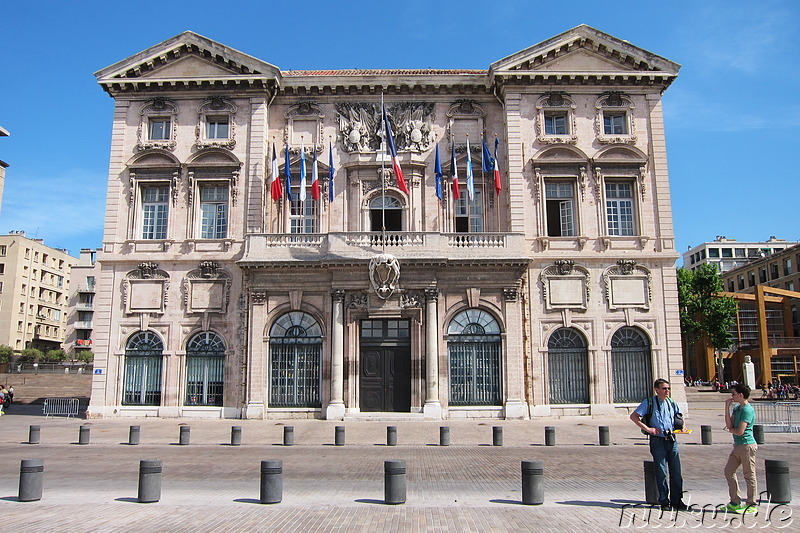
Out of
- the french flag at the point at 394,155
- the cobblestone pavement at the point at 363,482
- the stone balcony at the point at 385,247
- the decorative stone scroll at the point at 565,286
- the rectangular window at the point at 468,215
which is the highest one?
the french flag at the point at 394,155

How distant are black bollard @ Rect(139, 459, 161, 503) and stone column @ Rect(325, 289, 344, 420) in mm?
15055

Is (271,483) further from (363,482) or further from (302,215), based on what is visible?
(302,215)

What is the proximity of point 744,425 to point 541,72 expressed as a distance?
21340mm

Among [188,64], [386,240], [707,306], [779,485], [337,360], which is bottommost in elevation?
[779,485]

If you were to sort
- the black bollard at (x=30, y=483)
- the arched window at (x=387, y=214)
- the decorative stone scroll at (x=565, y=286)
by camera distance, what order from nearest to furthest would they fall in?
1. the black bollard at (x=30, y=483)
2. the decorative stone scroll at (x=565, y=286)
3. the arched window at (x=387, y=214)

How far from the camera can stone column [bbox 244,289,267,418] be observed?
25.7 m

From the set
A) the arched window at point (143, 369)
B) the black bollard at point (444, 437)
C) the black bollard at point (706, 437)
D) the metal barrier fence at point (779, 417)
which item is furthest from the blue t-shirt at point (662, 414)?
the arched window at point (143, 369)

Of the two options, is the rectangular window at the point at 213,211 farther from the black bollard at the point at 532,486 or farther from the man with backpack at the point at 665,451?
the man with backpack at the point at 665,451

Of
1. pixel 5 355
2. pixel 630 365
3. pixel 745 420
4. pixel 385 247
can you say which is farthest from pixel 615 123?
pixel 5 355

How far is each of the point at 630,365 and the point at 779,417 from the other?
5660 mm

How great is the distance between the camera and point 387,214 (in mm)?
28594

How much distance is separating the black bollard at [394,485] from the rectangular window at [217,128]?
21.6m

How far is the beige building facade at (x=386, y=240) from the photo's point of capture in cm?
2612

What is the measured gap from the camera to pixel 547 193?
28.1 m
